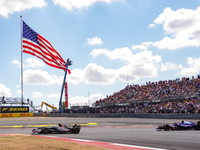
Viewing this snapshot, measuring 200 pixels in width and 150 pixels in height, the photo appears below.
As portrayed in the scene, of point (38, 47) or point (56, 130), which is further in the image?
point (38, 47)

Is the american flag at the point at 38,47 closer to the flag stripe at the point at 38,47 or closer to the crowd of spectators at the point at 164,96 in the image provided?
the flag stripe at the point at 38,47

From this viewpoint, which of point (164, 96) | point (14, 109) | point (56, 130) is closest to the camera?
point (56, 130)

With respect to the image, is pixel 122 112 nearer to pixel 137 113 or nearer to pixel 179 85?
pixel 137 113

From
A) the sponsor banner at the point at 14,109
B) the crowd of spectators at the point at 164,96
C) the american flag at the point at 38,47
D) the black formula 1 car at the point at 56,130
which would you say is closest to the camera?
the black formula 1 car at the point at 56,130

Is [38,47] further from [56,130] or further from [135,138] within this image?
[135,138]

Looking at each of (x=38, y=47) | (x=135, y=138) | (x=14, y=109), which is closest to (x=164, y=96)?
(x=38, y=47)

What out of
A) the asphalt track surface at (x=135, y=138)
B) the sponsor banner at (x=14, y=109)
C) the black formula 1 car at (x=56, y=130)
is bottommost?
the asphalt track surface at (x=135, y=138)

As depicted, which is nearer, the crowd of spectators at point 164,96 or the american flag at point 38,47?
the crowd of spectators at point 164,96

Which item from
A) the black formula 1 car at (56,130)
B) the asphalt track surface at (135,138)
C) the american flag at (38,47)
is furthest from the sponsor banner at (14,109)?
the black formula 1 car at (56,130)

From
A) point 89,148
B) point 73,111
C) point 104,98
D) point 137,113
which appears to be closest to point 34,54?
point 73,111

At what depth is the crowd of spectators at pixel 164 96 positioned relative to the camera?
32.2 m

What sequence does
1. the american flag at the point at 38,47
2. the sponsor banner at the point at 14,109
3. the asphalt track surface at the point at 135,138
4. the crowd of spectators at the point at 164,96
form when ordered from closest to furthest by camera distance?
1. the asphalt track surface at the point at 135,138
2. the crowd of spectators at the point at 164,96
3. the american flag at the point at 38,47
4. the sponsor banner at the point at 14,109

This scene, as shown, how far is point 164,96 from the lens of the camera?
119ft

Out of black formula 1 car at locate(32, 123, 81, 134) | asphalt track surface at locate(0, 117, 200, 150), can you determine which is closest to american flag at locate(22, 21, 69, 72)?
asphalt track surface at locate(0, 117, 200, 150)
